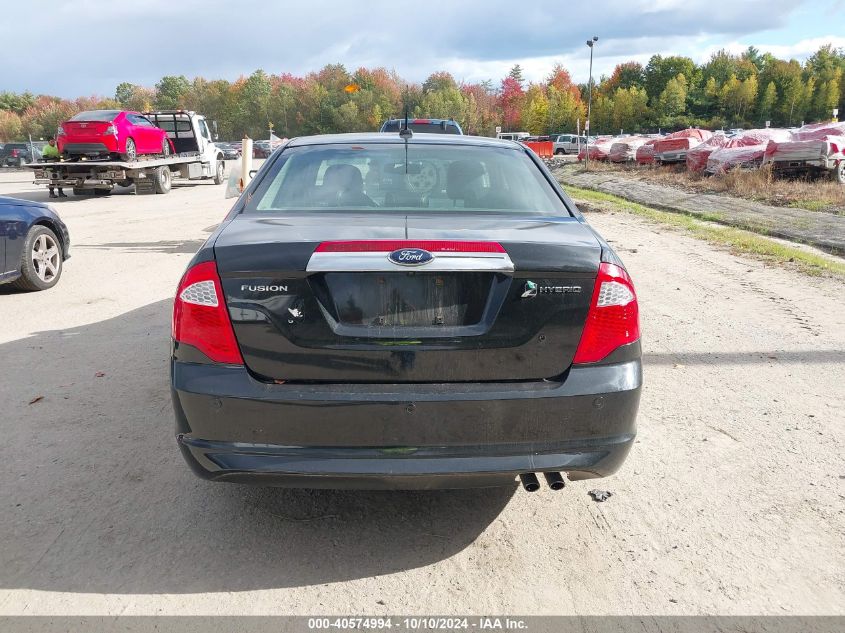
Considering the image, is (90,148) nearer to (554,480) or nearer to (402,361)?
(402,361)

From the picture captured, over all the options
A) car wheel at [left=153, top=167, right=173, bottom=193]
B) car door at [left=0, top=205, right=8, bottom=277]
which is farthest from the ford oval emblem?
car wheel at [left=153, top=167, right=173, bottom=193]

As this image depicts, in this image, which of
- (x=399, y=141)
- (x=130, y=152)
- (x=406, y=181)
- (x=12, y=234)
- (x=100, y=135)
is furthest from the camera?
(x=130, y=152)

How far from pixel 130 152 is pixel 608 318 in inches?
830

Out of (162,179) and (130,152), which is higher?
(130,152)

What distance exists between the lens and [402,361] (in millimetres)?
2570

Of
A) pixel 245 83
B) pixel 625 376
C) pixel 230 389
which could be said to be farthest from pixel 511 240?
pixel 245 83

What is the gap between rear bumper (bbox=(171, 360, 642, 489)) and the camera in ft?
8.39

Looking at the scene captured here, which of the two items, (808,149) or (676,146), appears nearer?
(808,149)

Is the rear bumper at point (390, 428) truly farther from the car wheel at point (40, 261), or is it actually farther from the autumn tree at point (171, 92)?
the autumn tree at point (171, 92)

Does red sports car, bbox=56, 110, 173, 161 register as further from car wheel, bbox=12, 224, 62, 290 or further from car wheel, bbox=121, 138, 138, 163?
car wheel, bbox=12, 224, 62, 290

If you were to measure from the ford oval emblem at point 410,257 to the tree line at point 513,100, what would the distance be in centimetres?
10856

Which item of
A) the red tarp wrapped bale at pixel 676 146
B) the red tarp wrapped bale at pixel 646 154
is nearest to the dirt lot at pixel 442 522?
the red tarp wrapped bale at pixel 676 146

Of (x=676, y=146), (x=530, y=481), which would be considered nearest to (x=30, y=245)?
(x=530, y=481)

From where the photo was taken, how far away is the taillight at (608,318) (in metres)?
2.66
